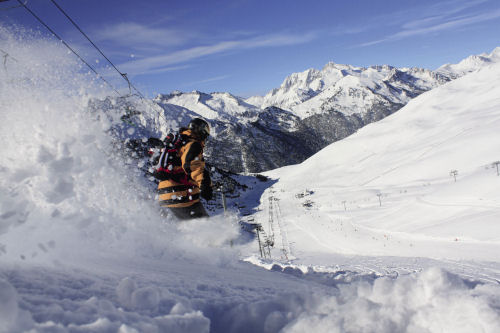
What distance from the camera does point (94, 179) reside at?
7.12m

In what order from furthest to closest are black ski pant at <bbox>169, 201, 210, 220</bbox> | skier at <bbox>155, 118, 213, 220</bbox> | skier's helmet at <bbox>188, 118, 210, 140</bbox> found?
black ski pant at <bbox>169, 201, 210, 220</bbox> < skier's helmet at <bbox>188, 118, 210, 140</bbox> < skier at <bbox>155, 118, 213, 220</bbox>

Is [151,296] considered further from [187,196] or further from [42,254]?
[187,196]

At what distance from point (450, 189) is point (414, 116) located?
131 meters

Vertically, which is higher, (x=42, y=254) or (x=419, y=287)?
(x=42, y=254)

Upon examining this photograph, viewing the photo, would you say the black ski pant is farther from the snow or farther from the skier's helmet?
the skier's helmet

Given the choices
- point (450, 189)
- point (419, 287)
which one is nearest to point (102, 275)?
point (419, 287)

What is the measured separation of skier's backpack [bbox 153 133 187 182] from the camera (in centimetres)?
774

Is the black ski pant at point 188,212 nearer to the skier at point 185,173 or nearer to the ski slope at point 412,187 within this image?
the skier at point 185,173

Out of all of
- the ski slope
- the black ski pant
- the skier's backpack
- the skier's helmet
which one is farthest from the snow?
the ski slope

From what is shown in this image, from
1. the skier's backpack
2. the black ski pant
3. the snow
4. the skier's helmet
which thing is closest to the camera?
the snow

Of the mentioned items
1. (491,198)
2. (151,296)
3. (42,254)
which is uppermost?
(42,254)

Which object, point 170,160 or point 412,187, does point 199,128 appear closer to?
point 170,160

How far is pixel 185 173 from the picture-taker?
8.09m

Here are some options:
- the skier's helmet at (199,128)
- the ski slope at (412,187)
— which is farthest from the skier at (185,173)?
the ski slope at (412,187)
